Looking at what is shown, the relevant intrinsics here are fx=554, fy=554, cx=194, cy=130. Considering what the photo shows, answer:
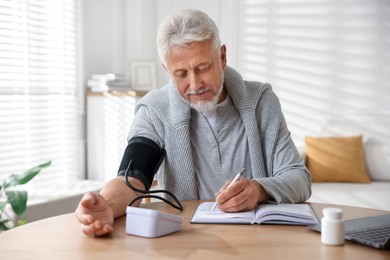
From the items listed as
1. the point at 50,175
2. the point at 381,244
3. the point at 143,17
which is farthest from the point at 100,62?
the point at 381,244

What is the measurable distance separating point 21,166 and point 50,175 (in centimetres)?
39

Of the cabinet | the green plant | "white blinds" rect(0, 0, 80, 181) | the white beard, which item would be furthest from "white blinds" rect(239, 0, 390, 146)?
the white beard

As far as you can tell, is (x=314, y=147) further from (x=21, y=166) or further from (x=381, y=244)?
(x=381, y=244)

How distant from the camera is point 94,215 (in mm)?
1438

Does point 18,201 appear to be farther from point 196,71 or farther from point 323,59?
point 323,59

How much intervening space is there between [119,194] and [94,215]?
17cm

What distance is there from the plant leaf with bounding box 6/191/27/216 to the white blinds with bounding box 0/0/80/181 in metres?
0.70

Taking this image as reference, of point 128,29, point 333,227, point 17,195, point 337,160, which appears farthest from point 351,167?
point 333,227

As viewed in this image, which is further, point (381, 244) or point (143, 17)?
point (143, 17)

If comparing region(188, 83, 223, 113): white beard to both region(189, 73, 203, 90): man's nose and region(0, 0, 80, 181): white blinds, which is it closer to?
region(189, 73, 203, 90): man's nose

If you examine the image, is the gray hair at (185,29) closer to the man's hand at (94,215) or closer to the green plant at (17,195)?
the man's hand at (94,215)

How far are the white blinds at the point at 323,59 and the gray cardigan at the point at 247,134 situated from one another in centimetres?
265

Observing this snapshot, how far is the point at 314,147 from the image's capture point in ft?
14.0

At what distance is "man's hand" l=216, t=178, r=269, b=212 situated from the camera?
1.51 metres
